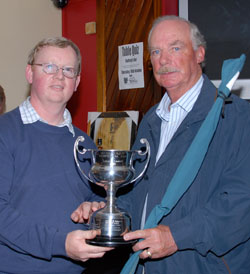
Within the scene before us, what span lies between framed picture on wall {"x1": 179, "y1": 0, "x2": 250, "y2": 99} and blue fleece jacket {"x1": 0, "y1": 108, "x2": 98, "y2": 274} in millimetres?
1481

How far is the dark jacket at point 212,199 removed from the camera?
60.2 inches

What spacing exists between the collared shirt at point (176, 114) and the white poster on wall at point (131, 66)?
1306 mm

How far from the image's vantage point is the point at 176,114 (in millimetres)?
1959

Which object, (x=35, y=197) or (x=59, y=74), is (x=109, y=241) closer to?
(x=35, y=197)

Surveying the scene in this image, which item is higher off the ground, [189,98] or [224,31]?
[224,31]

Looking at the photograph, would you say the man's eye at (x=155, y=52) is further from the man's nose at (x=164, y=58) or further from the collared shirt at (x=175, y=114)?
the collared shirt at (x=175, y=114)

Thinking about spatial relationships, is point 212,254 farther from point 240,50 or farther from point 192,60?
point 240,50

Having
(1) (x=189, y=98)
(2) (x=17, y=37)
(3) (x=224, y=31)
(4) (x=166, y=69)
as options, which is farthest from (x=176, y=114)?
(2) (x=17, y=37)

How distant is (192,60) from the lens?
196cm

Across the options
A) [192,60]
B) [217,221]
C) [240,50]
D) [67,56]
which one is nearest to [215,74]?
[240,50]

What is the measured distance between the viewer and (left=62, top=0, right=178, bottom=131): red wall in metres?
3.74

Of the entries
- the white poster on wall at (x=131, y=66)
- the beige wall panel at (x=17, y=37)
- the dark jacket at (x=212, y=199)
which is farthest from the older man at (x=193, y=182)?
the beige wall panel at (x=17, y=37)

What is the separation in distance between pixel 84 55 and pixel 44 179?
2.30m

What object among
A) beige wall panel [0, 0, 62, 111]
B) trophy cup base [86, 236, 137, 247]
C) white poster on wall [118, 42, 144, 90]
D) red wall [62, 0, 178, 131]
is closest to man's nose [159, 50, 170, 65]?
trophy cup base [86, 236, 137, 247]
